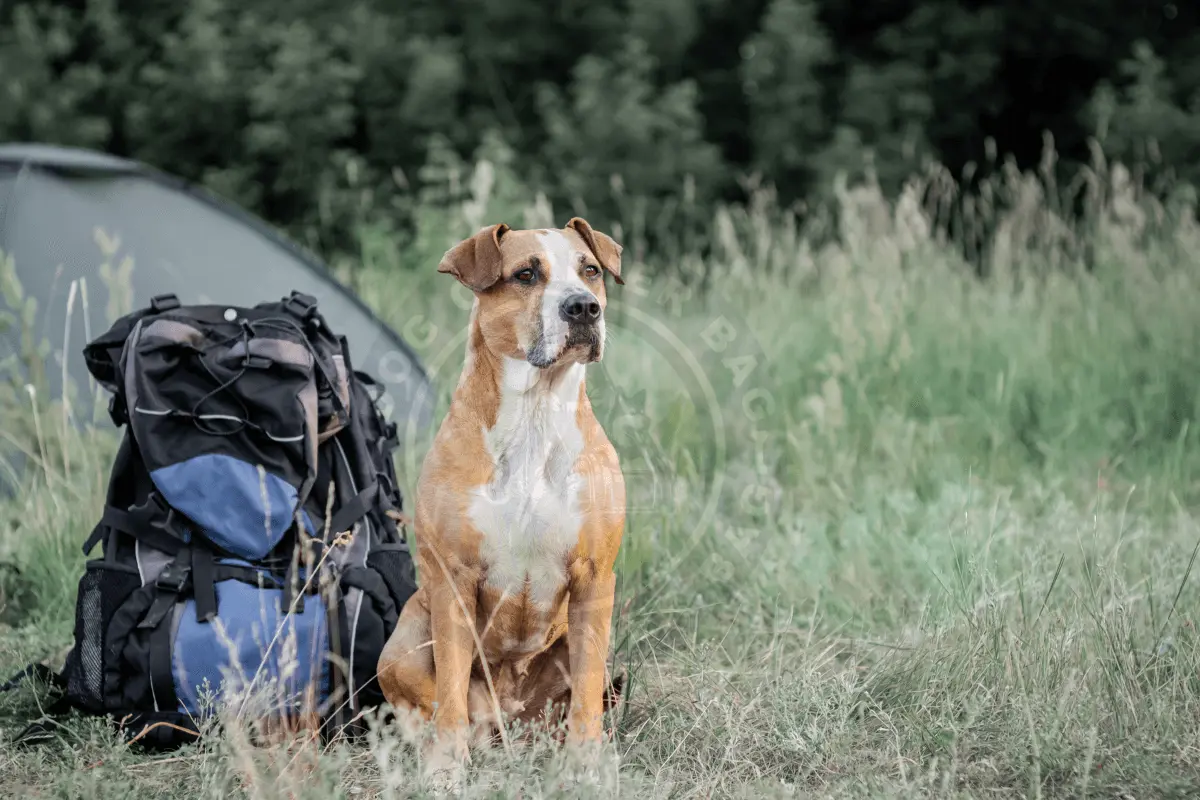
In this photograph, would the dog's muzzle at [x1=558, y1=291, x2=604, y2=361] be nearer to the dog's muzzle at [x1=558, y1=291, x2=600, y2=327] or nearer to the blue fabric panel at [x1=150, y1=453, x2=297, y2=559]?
the dog's muzzle at [x1=558, y1=291, x2=600, y2=327]

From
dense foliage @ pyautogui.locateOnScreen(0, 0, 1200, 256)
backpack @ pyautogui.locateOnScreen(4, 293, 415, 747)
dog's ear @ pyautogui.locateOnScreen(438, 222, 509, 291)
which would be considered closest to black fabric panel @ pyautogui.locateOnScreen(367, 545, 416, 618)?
backpack @ pyautogui.locateOnScreen(4, 293, 415, 747)

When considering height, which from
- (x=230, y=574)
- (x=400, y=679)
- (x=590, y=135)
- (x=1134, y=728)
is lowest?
(x=1134, y=728)

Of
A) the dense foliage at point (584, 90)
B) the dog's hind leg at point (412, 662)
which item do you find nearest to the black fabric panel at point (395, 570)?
the dog's hind leg at point (412, 662)

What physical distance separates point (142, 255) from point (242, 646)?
106 inches

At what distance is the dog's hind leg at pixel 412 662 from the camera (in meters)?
2.57

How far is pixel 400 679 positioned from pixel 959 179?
32.3ft

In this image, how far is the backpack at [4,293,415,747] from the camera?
2.78 m

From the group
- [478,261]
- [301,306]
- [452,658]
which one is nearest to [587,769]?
[452,658]

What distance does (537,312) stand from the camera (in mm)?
2441

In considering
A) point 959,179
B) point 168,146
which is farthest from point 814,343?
point 168,146

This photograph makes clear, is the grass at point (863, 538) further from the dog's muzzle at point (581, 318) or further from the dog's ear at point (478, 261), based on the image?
the dog's ear at point (478, 261)

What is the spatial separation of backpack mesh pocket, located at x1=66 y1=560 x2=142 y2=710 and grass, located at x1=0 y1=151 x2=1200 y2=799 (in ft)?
0.37

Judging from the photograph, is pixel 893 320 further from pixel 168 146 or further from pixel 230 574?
pixel 168 146

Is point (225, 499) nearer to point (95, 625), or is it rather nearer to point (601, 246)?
point (95, 625)
